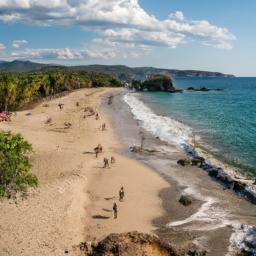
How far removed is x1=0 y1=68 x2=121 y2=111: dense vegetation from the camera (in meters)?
69.4

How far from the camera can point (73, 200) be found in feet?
94.2

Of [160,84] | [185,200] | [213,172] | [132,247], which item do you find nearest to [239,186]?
[213,172]

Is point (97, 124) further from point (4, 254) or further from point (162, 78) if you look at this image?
point (162, 78)

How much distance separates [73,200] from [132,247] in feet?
31.7

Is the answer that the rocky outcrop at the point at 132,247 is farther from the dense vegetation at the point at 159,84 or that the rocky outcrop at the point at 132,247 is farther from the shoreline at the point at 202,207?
the dense vegetation at the point at 159,84

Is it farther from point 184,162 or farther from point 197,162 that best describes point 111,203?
point 197,162

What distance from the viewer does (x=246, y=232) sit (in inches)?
982

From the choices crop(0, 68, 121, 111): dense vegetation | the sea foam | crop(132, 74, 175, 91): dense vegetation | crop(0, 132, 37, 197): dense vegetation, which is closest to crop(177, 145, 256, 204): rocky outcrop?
the sea foam

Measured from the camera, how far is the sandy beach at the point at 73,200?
22.5 meters

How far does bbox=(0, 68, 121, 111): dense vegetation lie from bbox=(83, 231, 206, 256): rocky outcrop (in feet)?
168

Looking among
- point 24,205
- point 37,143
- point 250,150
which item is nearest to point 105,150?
point 37,143

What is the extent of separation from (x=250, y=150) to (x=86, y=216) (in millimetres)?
27180

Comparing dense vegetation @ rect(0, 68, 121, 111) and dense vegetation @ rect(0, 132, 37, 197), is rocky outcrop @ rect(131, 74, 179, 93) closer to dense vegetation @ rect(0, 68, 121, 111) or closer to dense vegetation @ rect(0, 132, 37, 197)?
dense vegetation @ rect(0, 68, 121, 111)

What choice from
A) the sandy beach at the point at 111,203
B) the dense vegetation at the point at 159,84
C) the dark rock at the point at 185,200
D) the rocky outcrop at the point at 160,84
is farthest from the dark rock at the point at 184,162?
the dense vegetation at the point at 159,84
